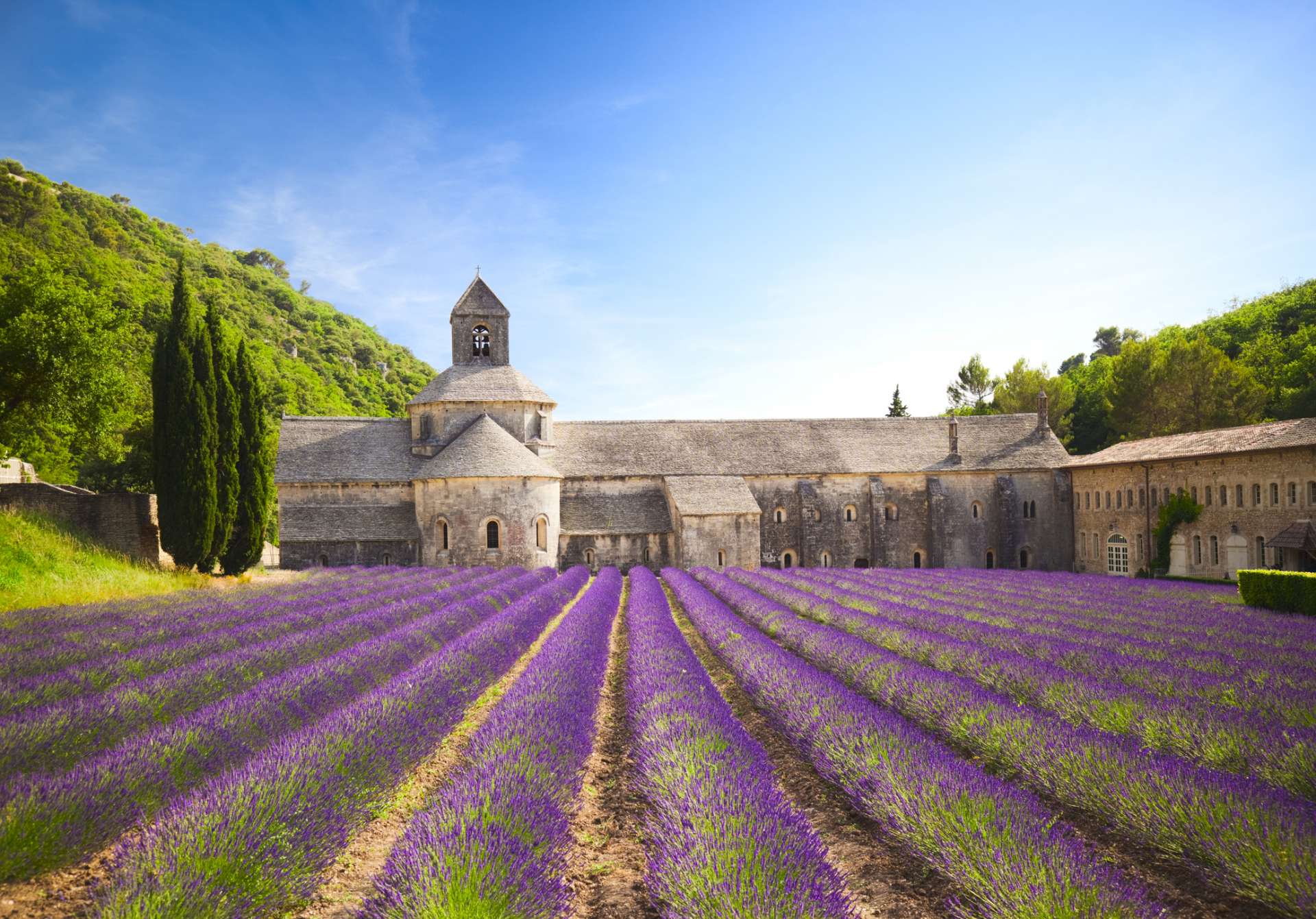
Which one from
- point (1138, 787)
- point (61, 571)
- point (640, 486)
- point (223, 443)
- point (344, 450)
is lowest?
point (1138, 787)

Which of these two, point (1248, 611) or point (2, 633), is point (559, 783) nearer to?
point (2, 633)

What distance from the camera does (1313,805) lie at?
5125mm

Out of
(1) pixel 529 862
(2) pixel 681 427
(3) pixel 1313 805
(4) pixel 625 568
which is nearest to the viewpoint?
(1) pixel 529 862

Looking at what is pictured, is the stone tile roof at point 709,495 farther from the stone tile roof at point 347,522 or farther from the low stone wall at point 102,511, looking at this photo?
the low stone wall at point 102,511

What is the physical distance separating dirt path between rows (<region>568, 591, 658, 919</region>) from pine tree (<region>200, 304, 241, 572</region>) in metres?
19.6

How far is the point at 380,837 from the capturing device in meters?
5.51

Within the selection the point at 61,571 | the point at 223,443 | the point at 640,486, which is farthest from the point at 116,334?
the point at 640,486

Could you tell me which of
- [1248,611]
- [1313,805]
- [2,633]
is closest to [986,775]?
[1313,805]

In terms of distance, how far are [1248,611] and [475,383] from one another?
97.1 feet

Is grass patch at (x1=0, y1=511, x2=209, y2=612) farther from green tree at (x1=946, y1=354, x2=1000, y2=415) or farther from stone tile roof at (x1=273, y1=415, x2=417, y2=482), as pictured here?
green tree at (x1=946, y1=354, x2=1000, y2=415)

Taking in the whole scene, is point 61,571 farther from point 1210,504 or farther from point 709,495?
point 1210,504

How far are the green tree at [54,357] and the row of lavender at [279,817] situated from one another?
20.7 m

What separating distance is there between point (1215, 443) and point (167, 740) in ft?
108

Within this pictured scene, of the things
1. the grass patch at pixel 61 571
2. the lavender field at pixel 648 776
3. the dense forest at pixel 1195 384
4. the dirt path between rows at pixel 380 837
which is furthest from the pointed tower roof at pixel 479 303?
the dense forest at pixel 1195 384
